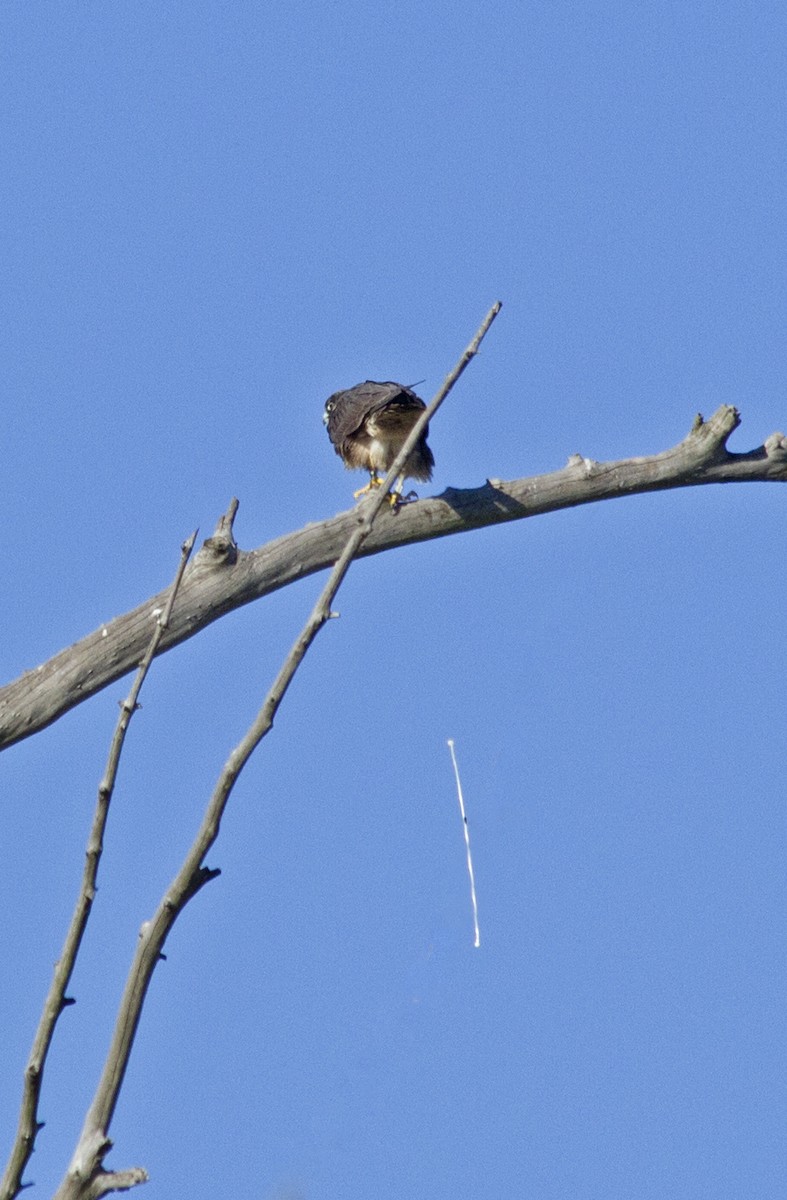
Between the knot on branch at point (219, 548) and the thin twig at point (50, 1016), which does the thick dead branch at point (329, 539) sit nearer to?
the knot on branch at point (219, 548)

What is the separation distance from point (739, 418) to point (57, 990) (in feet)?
13.1

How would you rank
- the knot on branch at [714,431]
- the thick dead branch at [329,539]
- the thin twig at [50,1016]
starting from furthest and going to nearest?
the knot on branch at [714,431], the thick dead branch at [329,539], the thin twig at [50,1016]

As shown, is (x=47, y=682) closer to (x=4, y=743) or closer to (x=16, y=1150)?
(x=4, y=743)

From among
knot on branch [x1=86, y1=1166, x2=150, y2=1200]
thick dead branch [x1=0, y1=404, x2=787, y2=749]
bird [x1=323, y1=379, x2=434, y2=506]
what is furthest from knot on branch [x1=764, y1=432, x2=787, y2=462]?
knot on branch [x1=86, y1=1166, x2=150, y2=1200]

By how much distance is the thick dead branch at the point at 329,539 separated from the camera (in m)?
4.81

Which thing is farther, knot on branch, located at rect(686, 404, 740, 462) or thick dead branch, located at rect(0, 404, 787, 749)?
knot on branch, located at rect(686, 404, 740, 462)

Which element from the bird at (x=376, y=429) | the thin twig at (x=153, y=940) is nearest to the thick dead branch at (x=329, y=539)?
the bird at (x=376, y=429)

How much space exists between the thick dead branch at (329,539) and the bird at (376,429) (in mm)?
747

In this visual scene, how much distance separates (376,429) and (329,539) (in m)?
1.52

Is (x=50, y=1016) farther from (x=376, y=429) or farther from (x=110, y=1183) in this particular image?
(x=376, y=429)

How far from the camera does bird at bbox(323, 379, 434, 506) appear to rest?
6.45m

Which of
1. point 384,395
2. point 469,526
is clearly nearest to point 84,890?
point 469,526

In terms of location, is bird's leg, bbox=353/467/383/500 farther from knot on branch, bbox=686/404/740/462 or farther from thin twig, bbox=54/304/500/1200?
thin twig, bbox=54/304/500/1200

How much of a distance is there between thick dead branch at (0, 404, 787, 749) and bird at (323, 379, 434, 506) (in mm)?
747
